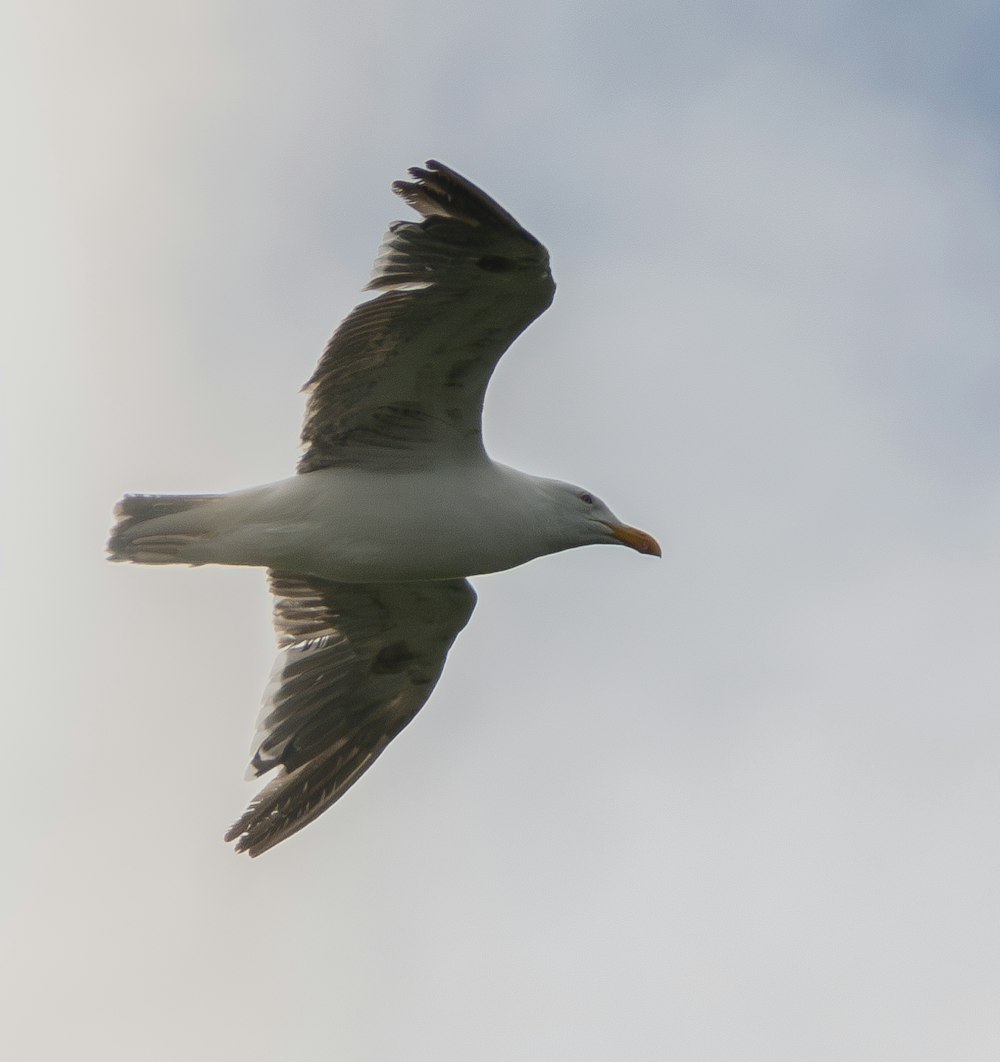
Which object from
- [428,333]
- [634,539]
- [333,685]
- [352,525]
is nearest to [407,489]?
[352,525]

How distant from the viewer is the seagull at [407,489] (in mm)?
9625

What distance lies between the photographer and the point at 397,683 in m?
12.1

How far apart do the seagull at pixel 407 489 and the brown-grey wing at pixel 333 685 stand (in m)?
0.02

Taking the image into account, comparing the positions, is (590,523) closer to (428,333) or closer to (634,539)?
(634,539)

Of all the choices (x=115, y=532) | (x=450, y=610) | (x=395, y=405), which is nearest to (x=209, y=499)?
(x=115, y=532)

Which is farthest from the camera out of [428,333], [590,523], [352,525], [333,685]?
[333,685]

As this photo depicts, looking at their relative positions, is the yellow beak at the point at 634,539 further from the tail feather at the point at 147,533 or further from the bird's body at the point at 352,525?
the tail feather at the point at 147,533

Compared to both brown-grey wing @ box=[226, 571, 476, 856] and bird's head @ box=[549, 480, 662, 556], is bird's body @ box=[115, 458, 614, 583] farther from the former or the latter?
brown-grey wing @ box=[226, 571, 476, 856]

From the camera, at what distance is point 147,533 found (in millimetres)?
10531

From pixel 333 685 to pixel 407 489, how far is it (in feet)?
7.23

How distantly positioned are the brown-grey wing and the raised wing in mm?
1623

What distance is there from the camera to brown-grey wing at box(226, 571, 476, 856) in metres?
11.9

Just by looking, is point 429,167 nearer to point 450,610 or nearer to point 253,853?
point 450,610

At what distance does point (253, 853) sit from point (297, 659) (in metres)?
1.44
